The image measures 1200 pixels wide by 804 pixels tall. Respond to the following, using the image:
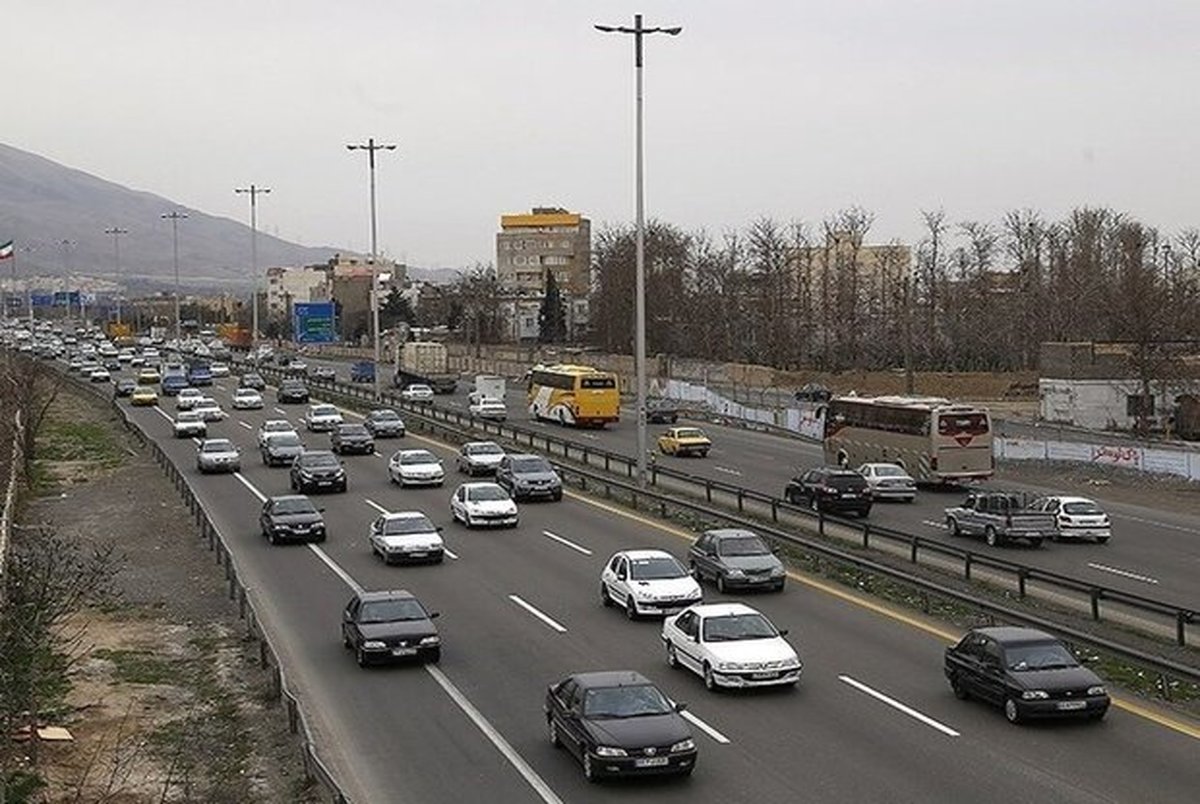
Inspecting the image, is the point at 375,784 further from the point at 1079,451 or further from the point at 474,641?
the point at 1079,451

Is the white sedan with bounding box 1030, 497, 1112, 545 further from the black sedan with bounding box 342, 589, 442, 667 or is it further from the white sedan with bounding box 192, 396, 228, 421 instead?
the white sedan with bounding box 192, 396, 228, 421

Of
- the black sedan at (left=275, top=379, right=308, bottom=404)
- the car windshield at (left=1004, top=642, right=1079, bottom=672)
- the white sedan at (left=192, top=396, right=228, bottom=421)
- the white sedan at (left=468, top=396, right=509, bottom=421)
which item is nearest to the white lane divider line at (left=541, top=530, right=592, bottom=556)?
the car windshield at (left=1004, top=642, right=1079, bottom=672)

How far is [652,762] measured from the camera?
17.4 metres

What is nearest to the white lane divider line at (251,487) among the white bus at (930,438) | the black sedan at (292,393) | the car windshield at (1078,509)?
the white bus at (930,438)

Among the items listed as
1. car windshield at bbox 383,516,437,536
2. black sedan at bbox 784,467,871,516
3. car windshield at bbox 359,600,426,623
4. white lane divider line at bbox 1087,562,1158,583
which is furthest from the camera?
black sedan at bbox 784,467,871,516

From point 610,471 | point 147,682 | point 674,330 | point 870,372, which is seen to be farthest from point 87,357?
point 147,682

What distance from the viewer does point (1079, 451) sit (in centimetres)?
6012

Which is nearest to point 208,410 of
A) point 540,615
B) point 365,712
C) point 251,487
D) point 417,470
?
point 251,487

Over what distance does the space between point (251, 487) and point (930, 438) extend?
23009mm

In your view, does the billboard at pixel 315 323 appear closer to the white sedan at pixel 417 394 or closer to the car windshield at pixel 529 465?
the white sedan at pixel 417 394

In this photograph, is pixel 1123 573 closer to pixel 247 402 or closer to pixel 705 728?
pixel 705 728

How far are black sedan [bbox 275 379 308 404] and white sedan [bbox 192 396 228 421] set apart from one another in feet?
33.7

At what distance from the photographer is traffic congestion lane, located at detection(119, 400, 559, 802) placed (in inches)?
705

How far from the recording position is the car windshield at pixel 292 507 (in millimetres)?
38375
